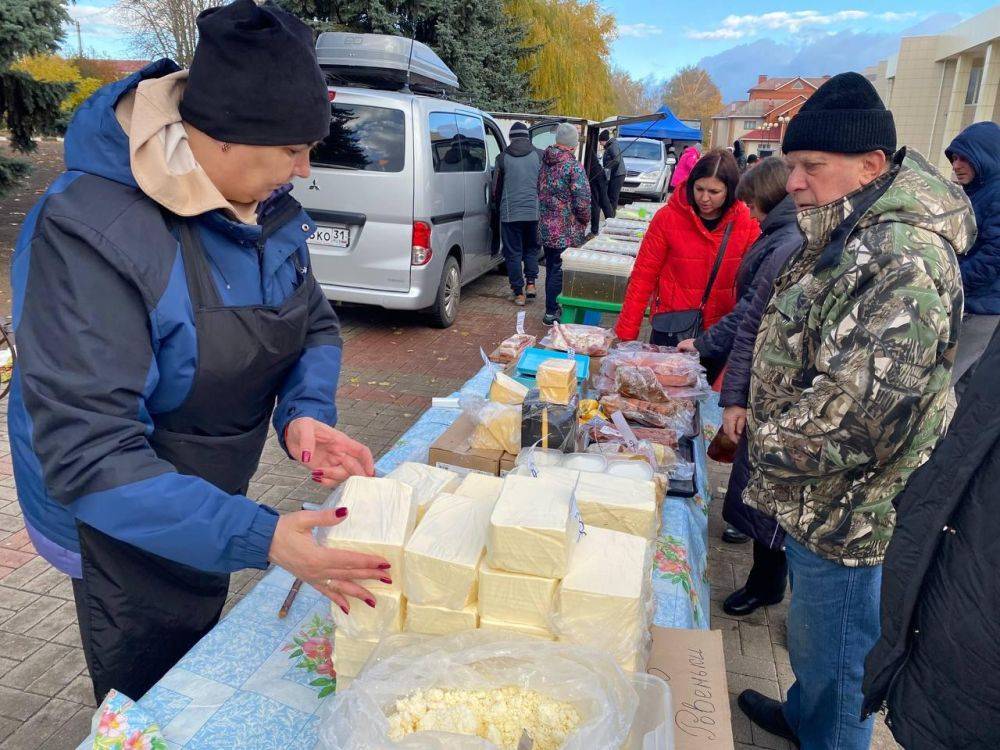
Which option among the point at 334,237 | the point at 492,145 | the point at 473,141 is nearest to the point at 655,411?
the point at 334,237

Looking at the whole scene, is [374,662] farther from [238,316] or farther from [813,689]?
[813,689]

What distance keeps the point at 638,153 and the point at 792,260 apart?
21225mm

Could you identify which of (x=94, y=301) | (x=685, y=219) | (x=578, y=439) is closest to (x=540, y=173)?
(x=685, y=219)

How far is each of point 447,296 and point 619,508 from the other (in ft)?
19.6

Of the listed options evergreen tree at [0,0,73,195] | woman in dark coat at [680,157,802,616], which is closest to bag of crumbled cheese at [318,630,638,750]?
woman in dark coat at [680,157,802,616]

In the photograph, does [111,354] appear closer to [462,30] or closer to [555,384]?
[555,384]

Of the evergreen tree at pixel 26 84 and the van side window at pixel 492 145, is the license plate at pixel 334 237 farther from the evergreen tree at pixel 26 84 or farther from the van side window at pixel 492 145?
the evergreen tree at pixel 26 84

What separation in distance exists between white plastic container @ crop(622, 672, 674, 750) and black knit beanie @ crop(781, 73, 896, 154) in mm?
1462

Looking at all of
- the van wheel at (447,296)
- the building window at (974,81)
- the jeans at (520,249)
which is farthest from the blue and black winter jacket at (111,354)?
the building window at (974,81)

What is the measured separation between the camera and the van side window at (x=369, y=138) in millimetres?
5969

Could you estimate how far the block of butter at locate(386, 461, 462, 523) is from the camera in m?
1.49

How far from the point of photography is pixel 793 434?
5.61 feet

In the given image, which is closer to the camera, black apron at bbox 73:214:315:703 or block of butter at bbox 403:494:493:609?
block of butter at bbox 403:494:493:609

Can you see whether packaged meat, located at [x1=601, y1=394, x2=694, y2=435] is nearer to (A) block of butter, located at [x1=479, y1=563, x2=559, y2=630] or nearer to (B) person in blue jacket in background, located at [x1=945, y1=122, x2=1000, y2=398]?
(A) block of butter, located at [x1=479, y1=563, x2=559, y2=630]
